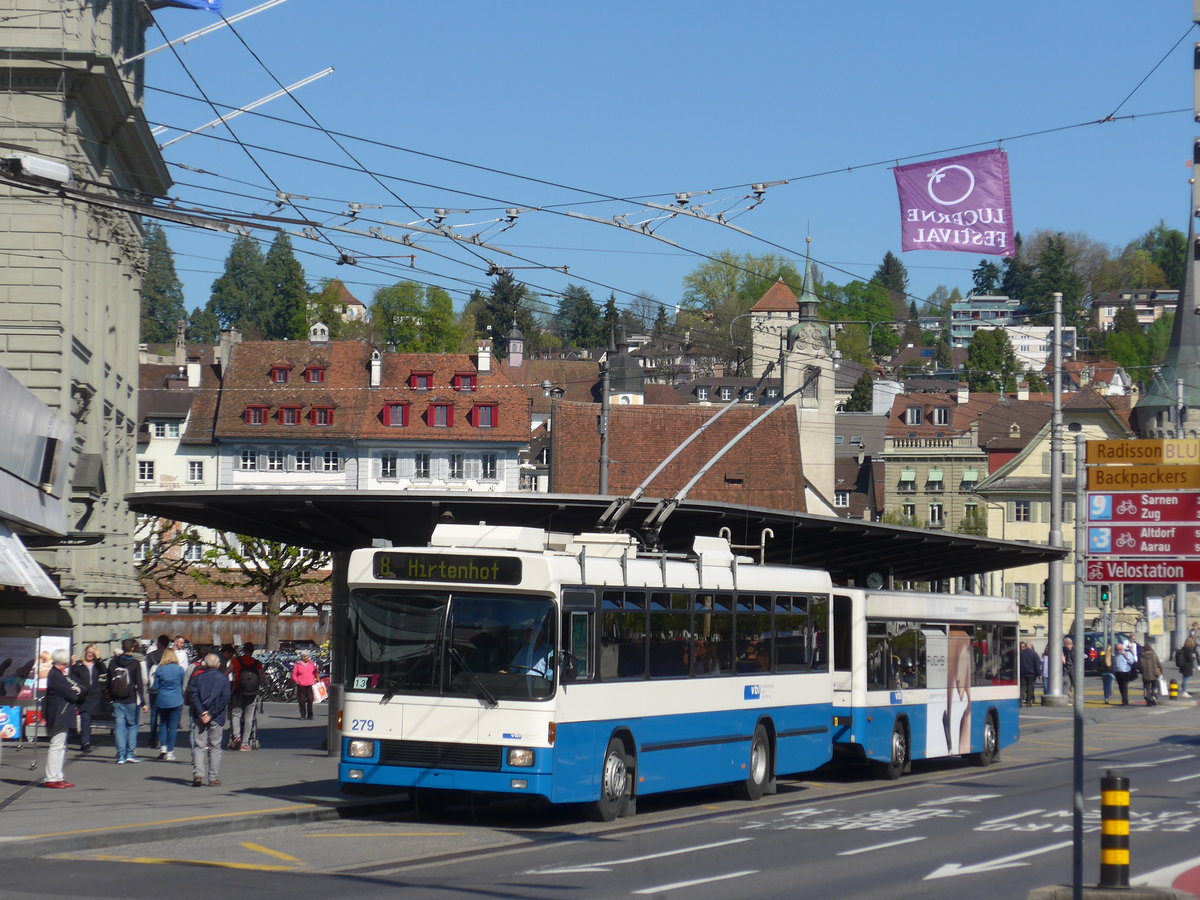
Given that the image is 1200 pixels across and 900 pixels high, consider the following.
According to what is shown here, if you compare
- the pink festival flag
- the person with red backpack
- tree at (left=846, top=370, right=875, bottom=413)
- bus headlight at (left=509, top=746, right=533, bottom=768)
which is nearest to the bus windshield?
bus headlight at (left=509, top=746, right=533, bottom=768)

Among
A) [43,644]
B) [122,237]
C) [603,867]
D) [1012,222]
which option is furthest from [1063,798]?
[122,237]

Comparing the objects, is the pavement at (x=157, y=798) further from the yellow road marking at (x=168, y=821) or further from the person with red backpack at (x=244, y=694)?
the person with red backpack at (x=244, y=694)

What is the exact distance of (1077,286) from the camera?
6673 inches

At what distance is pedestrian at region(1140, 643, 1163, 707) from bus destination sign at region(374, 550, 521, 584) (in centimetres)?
3107

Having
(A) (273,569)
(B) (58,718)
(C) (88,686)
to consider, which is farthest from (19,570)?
(A) (273,569)

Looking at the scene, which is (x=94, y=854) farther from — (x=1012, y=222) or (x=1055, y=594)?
(x=1055, y=594)

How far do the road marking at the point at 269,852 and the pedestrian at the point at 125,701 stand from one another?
7516 millimetres

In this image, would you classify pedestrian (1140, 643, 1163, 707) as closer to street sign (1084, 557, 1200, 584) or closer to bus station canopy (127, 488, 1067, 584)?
bus station canopy (127, 488, 1067, 584)

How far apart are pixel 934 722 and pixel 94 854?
14.1 meters

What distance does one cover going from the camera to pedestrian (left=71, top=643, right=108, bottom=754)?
850 inches

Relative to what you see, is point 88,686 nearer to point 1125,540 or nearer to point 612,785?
point 612,785

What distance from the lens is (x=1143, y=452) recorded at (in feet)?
38.3

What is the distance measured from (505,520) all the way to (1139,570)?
38.7 ft

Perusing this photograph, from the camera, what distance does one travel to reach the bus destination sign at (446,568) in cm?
1619
